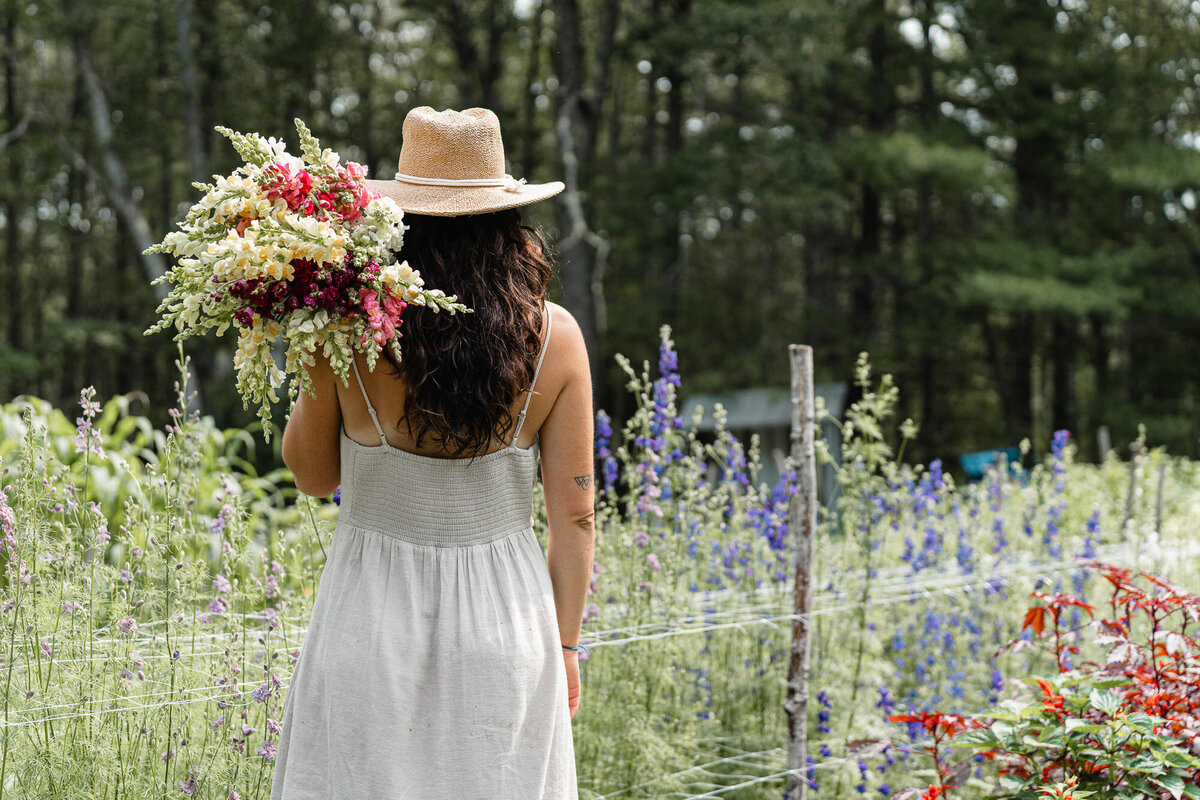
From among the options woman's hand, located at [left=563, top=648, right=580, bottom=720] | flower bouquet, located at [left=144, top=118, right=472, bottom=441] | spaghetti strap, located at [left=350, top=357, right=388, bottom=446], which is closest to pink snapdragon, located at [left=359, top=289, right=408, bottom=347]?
flower bouquet, located at [left=144, top=118, right=472, bottom=441]

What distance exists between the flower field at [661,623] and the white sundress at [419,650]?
642 mm

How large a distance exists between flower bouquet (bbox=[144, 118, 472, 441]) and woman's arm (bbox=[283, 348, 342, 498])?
7 cm

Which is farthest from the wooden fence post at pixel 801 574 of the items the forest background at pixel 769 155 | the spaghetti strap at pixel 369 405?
the forest background at pixel 769 155

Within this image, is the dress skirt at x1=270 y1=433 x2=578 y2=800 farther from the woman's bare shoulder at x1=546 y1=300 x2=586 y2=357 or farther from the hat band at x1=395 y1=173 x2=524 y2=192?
the hat band at x1=395 y1=173 x2=524 y2=192

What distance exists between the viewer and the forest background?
45.1 ft

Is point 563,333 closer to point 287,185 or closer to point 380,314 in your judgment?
point 380,314

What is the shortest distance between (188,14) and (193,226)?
14.5 m

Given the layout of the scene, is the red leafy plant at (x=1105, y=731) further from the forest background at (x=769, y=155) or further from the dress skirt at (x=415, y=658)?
the forest background at (x=769, y=155)

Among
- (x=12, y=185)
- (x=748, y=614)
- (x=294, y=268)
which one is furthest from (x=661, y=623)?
(x=12, y=185)

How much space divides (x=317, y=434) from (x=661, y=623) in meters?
1.78

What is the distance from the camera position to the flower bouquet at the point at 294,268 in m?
1.42

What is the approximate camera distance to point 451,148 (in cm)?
167

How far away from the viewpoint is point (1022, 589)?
4.22 meters

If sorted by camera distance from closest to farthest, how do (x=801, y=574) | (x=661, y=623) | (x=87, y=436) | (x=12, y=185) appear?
1. (x=87, y=436)
2. (x=801, y=574)
3. (x=661, y=623)
4. (x=12, y=185)
